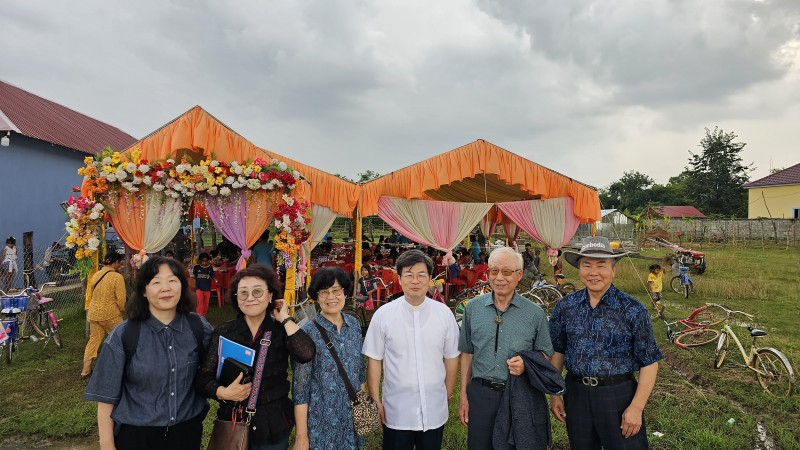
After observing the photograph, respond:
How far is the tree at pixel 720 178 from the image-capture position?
3472 centimetres

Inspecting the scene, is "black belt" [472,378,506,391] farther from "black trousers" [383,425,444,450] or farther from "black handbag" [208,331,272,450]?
"black handbag" [208,331,272,450]

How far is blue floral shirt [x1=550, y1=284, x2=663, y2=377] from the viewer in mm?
2127

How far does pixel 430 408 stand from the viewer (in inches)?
84.7

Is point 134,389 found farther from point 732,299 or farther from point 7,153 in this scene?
point 7,153

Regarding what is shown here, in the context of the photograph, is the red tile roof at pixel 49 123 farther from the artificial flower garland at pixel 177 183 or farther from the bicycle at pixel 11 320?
the bicycle at pixel 11 320

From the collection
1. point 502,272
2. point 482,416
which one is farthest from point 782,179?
point 482,416

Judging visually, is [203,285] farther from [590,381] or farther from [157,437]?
[590,381]

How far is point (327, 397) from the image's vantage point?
2.04 meters

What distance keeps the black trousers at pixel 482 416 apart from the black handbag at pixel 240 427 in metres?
1.05

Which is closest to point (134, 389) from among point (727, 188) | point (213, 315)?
point (213, 315)

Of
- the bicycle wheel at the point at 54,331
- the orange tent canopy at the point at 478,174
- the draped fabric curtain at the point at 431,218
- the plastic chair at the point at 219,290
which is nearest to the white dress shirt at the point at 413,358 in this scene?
the bicycle wheel at the point at 54,331

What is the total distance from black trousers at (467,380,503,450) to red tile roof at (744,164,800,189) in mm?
32027

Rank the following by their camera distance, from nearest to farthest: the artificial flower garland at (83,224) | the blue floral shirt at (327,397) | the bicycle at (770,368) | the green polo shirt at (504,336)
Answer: the blue floral shirt at (327,397) < the green polo shirt at (504,336) < the bicycle at (770,368) < the artificial flower garland at (83,224)

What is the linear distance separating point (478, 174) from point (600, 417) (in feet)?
23.1
